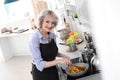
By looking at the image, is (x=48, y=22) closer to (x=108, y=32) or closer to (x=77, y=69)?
(x=77, y=69)

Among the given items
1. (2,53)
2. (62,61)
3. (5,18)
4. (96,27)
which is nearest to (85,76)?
(62,61)

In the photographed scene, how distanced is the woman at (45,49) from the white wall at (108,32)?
117cm

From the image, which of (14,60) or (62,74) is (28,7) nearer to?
(14,60)

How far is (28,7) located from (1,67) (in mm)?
1675

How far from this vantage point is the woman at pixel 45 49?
1.52 metres

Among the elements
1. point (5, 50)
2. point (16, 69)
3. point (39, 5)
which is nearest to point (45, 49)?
point (39, 5)

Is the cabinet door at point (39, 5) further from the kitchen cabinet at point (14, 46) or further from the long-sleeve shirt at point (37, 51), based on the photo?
the long-sleeve shirt at point (37, 51)

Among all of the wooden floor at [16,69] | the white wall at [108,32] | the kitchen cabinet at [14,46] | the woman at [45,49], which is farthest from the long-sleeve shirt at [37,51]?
the kitchen cabinet at [14,46]

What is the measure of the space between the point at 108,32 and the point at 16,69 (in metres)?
4.21

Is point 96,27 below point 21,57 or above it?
above

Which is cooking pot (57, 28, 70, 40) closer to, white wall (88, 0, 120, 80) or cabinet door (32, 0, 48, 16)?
cabinet door (32, 0, 48, 16)

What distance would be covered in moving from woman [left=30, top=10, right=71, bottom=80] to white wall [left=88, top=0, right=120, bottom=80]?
1169 mm

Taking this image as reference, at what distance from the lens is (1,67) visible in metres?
4.64

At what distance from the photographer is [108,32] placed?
33cm
